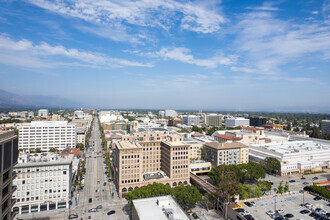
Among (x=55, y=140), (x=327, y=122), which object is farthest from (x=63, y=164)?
(x=327, y=122)

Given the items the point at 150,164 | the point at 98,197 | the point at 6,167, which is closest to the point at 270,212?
the point at 150,164

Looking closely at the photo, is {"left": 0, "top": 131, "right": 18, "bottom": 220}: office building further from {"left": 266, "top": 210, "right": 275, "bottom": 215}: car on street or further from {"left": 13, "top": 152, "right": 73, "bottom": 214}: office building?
{"left": 266, "top": 210, "right": 275, "bottom": 215}: car on street

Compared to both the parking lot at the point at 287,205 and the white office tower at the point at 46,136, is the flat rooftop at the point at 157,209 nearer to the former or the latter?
the parking lot at the point at 287,205

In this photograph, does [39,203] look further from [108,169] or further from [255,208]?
[255,208]

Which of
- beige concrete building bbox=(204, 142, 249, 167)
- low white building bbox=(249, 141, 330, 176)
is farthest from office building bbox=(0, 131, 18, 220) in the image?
low white building bbox=(249, 141, 330, 176)

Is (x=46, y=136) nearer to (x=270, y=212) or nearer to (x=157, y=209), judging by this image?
(x=157, y=209)

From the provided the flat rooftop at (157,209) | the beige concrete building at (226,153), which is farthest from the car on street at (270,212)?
the beige concrete building at (226,153)
